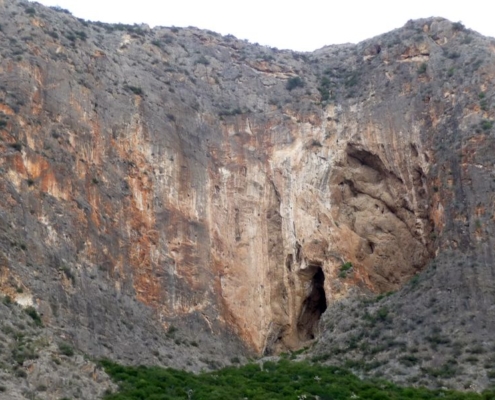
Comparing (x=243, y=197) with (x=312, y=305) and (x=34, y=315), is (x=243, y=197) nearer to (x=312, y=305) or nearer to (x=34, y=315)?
(x=312, y=305)

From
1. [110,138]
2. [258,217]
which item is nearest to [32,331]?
[110,138]

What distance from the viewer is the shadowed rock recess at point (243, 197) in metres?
34.3

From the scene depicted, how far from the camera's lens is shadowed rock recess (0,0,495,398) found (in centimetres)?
3434

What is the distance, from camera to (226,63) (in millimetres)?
50406

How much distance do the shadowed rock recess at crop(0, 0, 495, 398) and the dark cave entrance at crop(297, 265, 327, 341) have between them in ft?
0.32

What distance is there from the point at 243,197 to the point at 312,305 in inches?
254

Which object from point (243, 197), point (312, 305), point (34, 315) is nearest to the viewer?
point (34, 315)

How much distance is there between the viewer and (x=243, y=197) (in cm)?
4278

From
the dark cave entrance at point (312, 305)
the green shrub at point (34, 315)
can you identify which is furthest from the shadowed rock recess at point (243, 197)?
the green shrub at point (34, 315)

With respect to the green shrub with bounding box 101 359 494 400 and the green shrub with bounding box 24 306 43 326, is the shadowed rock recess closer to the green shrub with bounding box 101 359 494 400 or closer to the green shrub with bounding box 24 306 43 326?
the green shrub with bounding box 24 306 43 326

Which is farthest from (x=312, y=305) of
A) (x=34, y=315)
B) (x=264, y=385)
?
(x=34, y=315)

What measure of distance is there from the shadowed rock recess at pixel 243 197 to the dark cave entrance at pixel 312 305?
10cm

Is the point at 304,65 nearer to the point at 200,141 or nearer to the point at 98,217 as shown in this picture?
the point at 200,141

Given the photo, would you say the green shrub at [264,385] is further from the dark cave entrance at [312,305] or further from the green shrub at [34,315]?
the dark cave entrance at [312,305]
